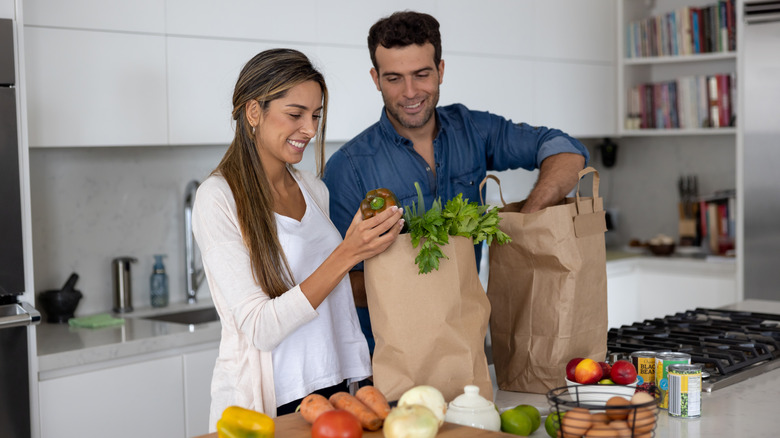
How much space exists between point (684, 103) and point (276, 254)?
3554 millimetres

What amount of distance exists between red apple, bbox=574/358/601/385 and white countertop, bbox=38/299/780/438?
0.37 feet

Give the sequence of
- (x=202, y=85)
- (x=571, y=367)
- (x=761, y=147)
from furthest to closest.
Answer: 1. (x=761, y=147)
2. (x=202, y=85)
3. (x=571, y=367)

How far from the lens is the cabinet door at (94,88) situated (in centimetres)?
272

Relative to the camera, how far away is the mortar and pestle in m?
3.08

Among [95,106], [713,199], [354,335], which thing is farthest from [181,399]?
[713,199]

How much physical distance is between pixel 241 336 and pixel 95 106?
1473 millimetres

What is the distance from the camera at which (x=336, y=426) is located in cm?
126

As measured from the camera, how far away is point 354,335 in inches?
72.3

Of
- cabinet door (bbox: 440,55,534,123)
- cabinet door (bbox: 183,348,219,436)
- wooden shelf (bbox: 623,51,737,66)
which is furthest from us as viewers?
wooden shelf (bbox: 623,51,737,66)

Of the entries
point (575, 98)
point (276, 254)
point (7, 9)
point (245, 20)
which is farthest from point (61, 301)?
point (575, 98)

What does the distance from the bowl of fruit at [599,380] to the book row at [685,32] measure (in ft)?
10.8

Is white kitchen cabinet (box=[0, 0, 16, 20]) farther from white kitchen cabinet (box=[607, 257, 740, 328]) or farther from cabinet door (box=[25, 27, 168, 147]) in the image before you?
white kitchen cabinet (box=[607, 257, 740, 328])

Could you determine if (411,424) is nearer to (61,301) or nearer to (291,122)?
(291,122)

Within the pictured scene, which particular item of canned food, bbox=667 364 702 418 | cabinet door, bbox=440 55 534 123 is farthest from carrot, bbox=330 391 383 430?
cabinet door, bbox=440 55 534 123
